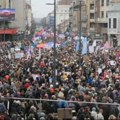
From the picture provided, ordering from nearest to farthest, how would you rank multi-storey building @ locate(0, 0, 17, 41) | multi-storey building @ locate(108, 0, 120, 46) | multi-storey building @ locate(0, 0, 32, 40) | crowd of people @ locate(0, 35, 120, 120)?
1. crowd of people @ locate(0, 35, 120, 120)
2. multi-storey building @ locate(108, 0, 120, 46)
3. multi-storey building @ locate(0, 0, 17, 41)
4. multi-storey building @ locate(0, 0, 32, 40)

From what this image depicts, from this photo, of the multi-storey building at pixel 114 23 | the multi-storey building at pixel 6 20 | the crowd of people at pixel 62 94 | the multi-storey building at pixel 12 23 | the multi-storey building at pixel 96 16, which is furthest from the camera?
the multi-storey building at pixel 96 16

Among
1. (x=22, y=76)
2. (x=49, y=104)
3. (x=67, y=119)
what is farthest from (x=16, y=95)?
(x=22, y=76)

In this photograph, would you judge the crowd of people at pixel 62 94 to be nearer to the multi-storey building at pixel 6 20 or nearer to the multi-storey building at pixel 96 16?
the multi-storey building at pixel 6 20

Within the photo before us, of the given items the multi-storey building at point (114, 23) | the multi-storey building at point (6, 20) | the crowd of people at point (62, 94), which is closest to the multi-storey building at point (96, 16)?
the multi-storey building at point (6, 20)

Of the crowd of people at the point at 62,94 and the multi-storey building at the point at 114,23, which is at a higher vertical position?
the multi-storey building at the point at 114,23

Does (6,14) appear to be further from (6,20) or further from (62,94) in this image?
(62,94)

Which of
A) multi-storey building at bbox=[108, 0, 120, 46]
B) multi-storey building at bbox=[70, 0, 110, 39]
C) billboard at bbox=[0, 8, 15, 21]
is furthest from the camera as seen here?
multi-storey building at bbox=[70, 0, 110, 39]

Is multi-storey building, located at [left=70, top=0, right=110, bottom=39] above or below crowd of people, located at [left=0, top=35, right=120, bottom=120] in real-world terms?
above

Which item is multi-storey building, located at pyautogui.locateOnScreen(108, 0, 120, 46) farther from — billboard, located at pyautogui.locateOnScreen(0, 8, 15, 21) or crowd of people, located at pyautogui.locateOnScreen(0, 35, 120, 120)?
crowd of people, located at pyautogui.locateOnScreen(0, 35, 120, 120)

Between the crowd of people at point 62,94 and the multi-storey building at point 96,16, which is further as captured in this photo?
the multi-storey building at point 96,16

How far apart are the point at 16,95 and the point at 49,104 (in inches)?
82.2

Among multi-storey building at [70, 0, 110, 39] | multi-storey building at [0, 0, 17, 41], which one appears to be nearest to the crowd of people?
multi-storey building at [0, 0, 17, 41]

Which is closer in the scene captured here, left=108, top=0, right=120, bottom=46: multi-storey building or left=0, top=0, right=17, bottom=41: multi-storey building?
left=108, top=0, right=120, bottom=46: multi-storey building

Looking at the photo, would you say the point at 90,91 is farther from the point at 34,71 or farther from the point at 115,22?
the point at 115,22
